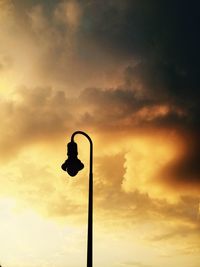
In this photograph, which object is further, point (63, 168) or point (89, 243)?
point (63, 168)

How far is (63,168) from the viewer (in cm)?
1259

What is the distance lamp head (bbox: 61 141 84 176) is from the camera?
1244cm

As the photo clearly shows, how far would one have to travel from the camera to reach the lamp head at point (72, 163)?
12.4m

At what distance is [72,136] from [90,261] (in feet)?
12.8

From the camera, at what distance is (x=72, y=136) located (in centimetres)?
1292

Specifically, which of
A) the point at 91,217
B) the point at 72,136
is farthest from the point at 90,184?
the point at 72,136

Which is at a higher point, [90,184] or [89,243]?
[90,184]

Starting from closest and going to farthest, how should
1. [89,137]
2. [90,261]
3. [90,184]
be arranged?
[90,261] < [90,184] < [89,137]

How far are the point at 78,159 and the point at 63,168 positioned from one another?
53 cm

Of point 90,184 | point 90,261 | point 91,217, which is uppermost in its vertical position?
point 90,184

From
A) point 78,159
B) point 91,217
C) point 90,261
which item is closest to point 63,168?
point 78,159

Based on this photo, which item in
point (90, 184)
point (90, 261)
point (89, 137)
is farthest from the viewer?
point (89, 137)

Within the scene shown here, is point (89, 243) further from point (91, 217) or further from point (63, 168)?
point (63, 168)

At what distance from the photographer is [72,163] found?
12.4m
